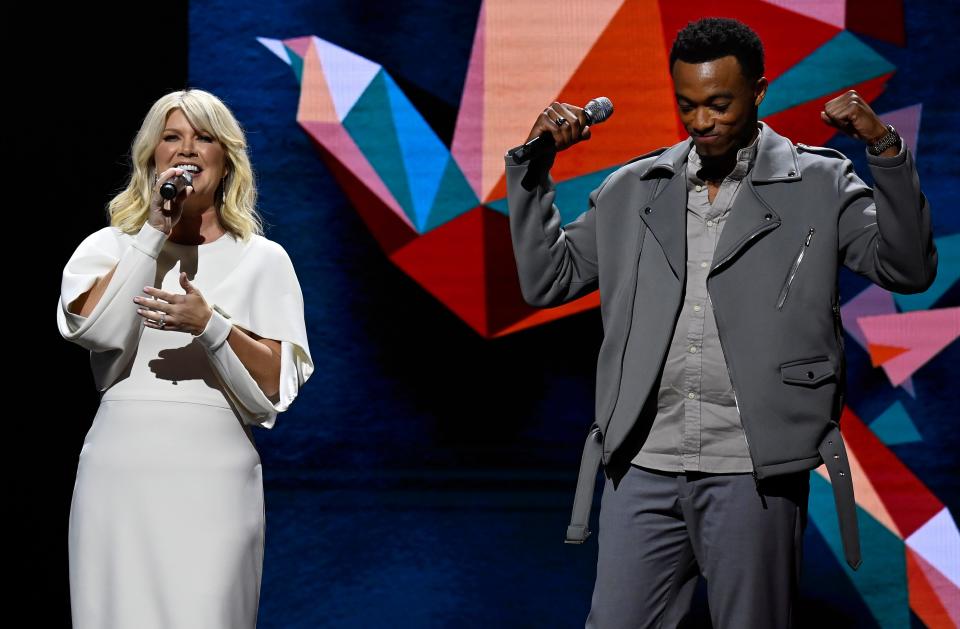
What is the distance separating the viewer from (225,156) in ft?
7.44

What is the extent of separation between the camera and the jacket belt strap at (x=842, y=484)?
5.83 ft

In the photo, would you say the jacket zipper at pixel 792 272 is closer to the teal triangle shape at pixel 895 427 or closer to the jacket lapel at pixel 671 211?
the jacket lapel at pixel 671 211

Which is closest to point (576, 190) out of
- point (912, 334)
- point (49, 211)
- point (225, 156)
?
point (912, 334)

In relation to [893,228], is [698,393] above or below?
below

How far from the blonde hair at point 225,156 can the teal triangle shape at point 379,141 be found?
928 mm

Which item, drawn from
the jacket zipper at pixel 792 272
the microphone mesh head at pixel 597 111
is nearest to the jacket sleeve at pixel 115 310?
the microphone mesh head at pixel 597 111

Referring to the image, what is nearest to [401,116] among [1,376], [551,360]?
[551,360]

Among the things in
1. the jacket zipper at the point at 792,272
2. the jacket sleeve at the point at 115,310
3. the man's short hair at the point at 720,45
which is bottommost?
the jacket sleeve at the point at 115,310

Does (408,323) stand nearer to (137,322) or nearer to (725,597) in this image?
(137,322)

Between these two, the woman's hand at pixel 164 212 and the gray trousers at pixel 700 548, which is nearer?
the gray trousers at pixel 700 548

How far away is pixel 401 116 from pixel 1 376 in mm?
1272

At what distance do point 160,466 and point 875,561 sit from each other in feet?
6.44

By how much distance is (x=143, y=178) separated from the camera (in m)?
2.25

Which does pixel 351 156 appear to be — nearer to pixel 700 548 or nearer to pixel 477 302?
pixel 477 302
